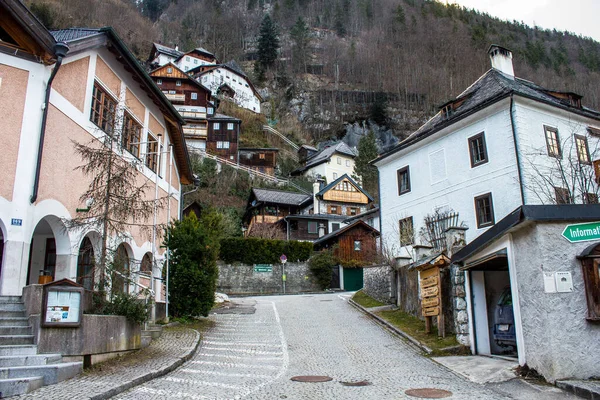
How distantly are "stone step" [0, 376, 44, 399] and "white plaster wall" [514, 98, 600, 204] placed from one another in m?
19.2

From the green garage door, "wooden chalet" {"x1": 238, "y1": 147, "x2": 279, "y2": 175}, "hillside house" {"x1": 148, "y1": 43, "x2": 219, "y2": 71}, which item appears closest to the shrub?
the green garage door

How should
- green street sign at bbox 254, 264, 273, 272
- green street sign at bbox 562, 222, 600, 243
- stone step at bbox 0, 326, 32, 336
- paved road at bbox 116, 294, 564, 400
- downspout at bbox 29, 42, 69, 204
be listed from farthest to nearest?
1. green street sign at bbox 254, 264, 273, 272
2. downspout at bbox 29, 42, 69, 204
3. green street sign at bbox 562, 222, 600, 243
4. stone step at bbox 0, 326, 32, 336
5. paved road at bbox 116, 294, 564, 400

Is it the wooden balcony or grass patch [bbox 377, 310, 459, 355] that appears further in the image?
the wooden balcony

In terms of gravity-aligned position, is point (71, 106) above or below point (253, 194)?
below

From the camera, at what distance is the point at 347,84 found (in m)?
98.5

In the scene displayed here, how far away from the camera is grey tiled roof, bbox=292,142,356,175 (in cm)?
7198

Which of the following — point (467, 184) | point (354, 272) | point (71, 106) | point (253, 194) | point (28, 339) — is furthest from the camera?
point (253, 194)

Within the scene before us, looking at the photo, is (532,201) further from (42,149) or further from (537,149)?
(42,149)

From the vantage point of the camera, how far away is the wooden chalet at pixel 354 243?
41750 mm

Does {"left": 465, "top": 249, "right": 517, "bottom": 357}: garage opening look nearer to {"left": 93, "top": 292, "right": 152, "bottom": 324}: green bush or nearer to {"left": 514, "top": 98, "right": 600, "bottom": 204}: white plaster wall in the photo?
{"left": 93, "top": 292, "right": 152, "bottom": 324}: green bush

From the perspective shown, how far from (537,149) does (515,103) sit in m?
2.32

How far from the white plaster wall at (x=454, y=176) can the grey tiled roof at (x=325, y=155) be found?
41.5 m

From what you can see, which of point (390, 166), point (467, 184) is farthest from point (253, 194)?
point (467, 184)

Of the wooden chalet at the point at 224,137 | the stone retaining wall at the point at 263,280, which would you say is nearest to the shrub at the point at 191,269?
the stone retaining wall at the point at 263,280
